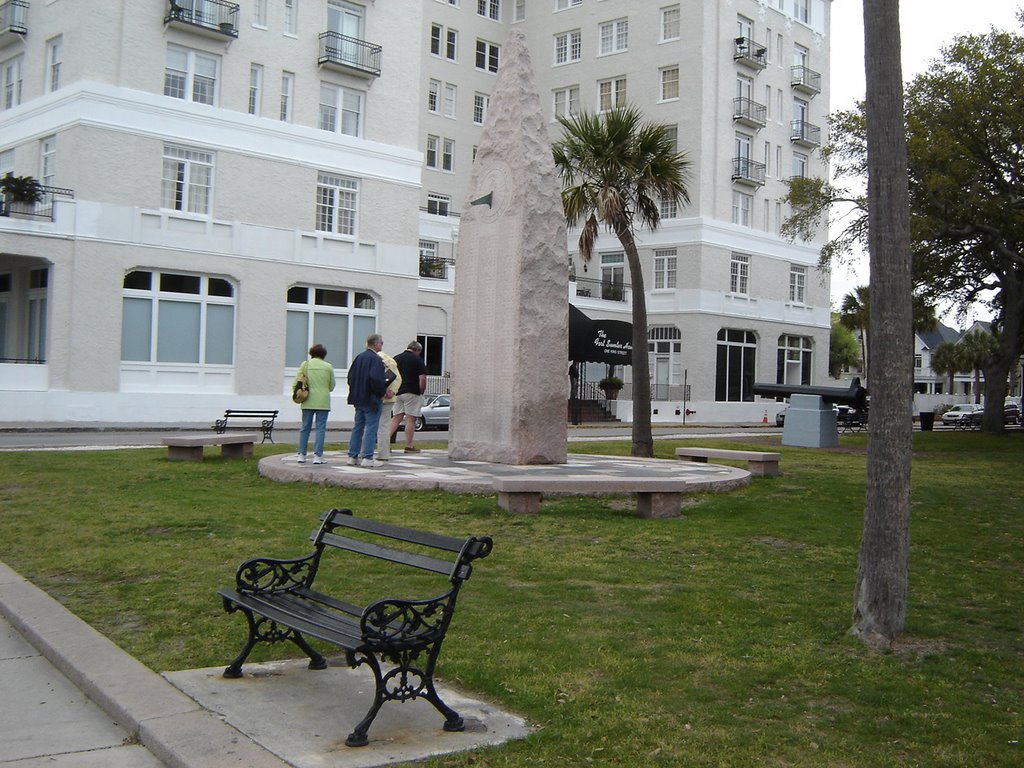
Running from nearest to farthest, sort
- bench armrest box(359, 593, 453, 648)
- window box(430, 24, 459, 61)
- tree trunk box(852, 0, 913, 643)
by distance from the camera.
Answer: bench armrest box(359, 593, 453, 648) < tree trunk box(852, 0, 913, 643) < window box(430, 24, 459, 61)

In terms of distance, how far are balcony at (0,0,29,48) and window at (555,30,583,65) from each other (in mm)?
27428

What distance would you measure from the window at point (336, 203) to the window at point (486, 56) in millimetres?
19911

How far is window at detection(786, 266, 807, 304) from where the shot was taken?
53.6 m

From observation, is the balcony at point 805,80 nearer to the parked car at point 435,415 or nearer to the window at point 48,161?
the parked car at point 435,415

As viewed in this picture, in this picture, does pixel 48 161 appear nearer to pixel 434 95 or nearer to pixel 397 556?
pixel 434 95

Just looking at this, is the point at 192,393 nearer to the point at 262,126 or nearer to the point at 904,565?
the point at 262,126

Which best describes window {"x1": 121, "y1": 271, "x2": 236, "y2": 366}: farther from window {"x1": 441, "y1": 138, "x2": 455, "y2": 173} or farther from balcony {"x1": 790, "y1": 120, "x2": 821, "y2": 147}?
balcony {"x1": 790, "y1": 120, "x2": 821, "y2": 147}

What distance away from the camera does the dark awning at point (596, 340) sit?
36875 millimetres

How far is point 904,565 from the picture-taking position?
6.07 meters

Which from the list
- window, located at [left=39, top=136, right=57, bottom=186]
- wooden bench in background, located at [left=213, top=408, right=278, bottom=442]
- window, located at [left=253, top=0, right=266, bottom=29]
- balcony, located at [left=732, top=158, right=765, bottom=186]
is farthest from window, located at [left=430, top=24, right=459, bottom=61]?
wooden bench in background, located at [left=213, top=408, right=278, bottom=442]

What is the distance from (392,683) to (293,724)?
2.38ft

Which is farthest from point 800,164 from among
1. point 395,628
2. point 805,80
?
point 395,628

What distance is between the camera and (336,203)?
35688mm

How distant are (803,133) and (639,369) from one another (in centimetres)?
3754
